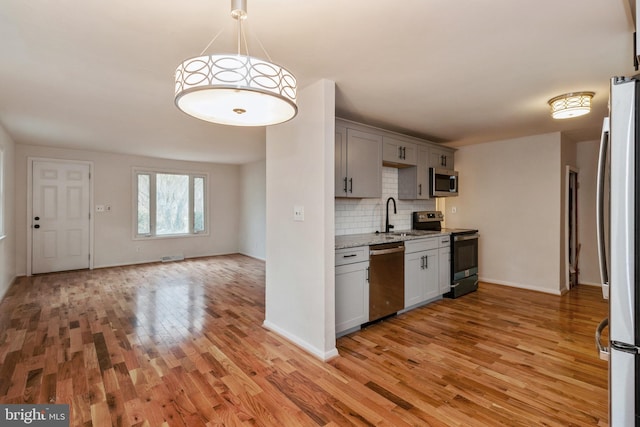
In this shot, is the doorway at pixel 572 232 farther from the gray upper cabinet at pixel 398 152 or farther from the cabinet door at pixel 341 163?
the cabinet door at pixel 341 163

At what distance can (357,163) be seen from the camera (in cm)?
354

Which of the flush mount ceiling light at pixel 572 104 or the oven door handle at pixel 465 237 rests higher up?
the flush mount ceiling light at pixel 572 104

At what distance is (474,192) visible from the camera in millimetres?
5328

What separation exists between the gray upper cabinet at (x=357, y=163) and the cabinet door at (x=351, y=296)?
2.73ft

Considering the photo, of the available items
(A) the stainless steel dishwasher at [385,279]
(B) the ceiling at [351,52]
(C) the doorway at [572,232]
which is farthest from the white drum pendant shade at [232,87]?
(C) the doorway at [572,232]

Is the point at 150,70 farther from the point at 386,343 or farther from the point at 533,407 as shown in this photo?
the point at 533,407

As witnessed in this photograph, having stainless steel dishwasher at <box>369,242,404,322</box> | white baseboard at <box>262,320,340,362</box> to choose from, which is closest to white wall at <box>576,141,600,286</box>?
stainless steel dishwasher at <box>369,242,404,322</box>

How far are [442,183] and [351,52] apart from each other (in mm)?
3272

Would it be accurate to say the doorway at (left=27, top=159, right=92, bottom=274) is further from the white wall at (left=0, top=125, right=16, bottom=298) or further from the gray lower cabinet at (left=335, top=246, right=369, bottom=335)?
the gray lower cabinet at (left=335, top=246, right=369, bottom=335)

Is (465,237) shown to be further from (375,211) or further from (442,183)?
(375,211)

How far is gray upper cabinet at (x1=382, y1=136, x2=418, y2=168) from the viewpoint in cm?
393

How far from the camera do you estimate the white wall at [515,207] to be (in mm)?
4531

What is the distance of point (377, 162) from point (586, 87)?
6.72ft

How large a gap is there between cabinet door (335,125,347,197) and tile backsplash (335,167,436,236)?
1.65ft
